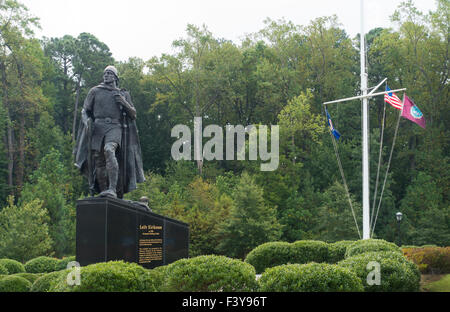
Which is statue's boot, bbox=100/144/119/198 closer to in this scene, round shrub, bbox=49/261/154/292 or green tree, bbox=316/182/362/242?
round shrub, bbox=49/261/154/292

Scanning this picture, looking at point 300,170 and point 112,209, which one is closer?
point 112,209

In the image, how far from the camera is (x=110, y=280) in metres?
6.63

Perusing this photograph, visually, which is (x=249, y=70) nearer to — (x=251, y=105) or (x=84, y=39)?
(x=251, y=105)

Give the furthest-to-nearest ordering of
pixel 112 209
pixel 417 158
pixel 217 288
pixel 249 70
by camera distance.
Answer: pixel 249 70
pixel 417 158
pixel 112 209
pixel 217 288

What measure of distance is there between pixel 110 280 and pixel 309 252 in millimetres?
7958

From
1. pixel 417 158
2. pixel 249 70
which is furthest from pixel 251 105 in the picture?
pixel 417 158

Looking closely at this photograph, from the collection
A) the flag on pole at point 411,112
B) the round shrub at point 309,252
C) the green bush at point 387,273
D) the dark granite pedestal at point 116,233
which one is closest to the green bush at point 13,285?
the dark granite pedestal at point 116,233

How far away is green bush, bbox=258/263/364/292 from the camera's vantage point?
277 inches

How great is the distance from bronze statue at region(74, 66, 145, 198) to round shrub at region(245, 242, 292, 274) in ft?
14.9

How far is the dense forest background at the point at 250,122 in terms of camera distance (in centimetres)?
3022

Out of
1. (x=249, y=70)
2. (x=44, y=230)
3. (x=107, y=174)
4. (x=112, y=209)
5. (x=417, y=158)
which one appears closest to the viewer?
(x=112, y=209)

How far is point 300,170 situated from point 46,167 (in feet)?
58.3

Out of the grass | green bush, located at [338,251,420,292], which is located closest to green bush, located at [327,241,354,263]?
the grass

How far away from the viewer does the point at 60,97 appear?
4591 centimetres
